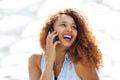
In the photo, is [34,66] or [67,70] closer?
[67,70]

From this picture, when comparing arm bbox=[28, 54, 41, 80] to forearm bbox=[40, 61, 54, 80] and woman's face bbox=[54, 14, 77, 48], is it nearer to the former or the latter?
forearm bbox=[40, 61, 54, 80]

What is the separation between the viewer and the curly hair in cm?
884

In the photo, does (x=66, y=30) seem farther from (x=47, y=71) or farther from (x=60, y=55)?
(x=47, y=71)

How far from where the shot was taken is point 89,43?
901cm

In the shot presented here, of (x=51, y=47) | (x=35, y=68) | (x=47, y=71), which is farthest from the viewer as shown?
(x=35, y=68)

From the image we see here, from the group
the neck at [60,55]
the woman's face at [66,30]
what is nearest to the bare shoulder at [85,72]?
the neck at [60,55]

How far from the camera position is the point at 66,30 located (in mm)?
8539

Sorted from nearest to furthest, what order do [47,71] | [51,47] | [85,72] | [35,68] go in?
1. [47,71]
2. [51,47]
3. [85,72]
4. [35,68]

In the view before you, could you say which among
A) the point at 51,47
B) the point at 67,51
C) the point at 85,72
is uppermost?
the point at 51,47

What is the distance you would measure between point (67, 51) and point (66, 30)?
1.82 feet

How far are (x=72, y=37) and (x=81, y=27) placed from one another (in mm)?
340

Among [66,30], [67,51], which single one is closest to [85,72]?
[67,51]

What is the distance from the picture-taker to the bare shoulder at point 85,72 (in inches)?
344

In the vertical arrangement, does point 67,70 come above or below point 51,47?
below
